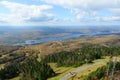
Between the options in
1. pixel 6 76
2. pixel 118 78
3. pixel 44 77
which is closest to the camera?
pixel 118 78

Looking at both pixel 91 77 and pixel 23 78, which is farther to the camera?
pixel 23 78

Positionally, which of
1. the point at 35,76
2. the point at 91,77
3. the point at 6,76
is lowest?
the point at 6,76

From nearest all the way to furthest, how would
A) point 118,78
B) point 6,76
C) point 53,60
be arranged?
1. point 118,78
2. point 6,76
3. point 53,60

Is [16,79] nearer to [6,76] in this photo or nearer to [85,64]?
[6,76]

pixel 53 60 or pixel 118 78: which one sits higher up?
pixel 118 78

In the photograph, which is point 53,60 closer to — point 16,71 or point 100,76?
point 16,71

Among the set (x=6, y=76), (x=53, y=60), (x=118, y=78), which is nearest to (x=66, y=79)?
(x=118, y=78)

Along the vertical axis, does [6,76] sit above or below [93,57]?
below

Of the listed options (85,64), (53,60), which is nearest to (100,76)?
(85,64)

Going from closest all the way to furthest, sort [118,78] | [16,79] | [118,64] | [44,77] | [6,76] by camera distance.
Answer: [118,78], [118,64], [44,77], [16,79], [6,76]
